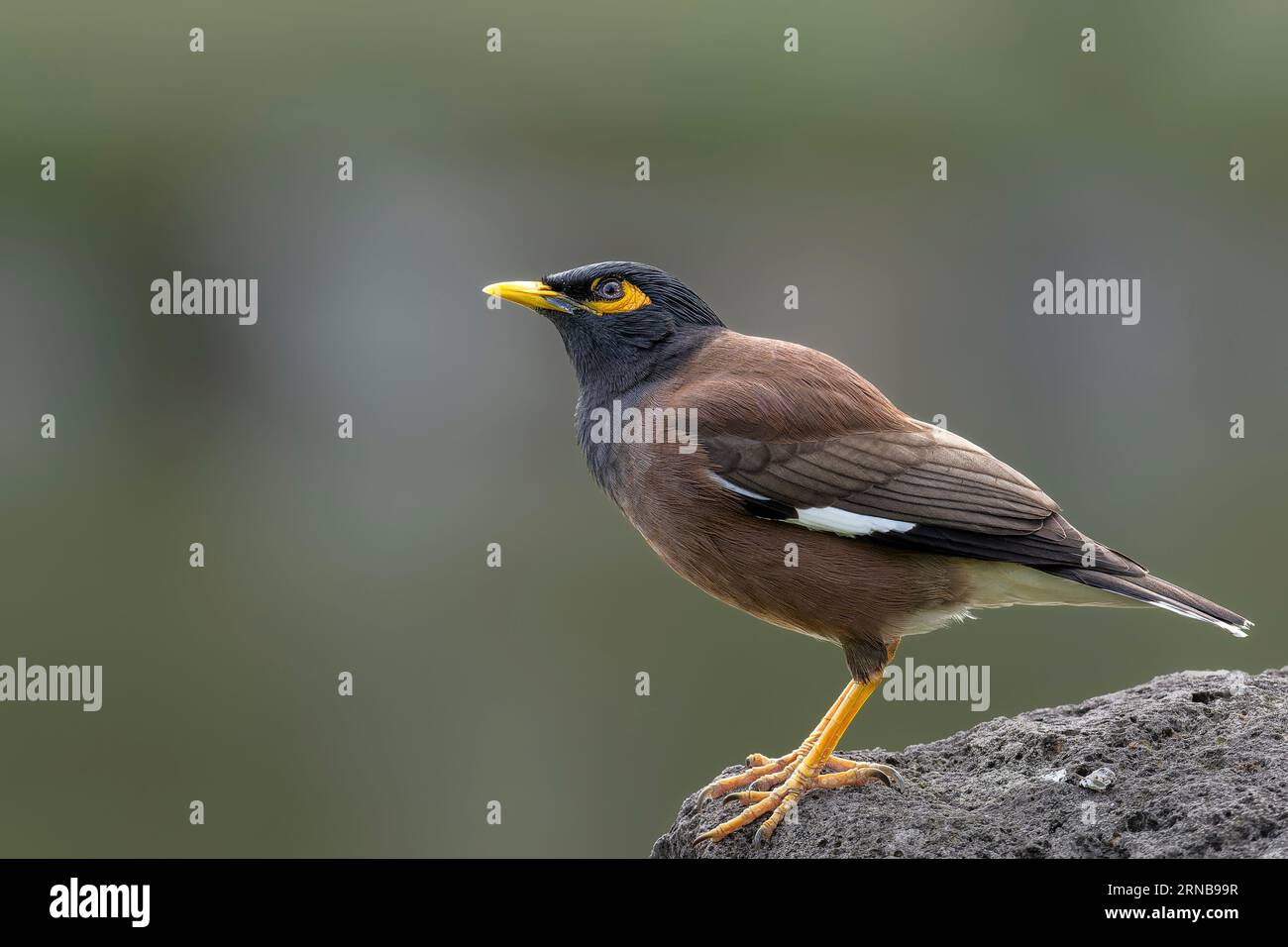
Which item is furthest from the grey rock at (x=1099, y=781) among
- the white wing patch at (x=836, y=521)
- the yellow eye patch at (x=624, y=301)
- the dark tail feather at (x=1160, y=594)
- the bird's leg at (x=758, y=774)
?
the yellow eye patch at (x=624, y=301)

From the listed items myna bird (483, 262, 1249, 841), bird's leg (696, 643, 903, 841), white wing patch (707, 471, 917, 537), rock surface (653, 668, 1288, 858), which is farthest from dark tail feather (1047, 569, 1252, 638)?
bird's leg (696, 643, 903, 841)

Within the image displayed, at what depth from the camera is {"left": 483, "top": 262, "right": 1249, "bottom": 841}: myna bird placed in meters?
5.10

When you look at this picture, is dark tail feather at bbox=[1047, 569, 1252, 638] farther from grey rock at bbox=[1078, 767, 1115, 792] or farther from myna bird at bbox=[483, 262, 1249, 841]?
grey rock at bbox=[1078, 767, 1115, 792]

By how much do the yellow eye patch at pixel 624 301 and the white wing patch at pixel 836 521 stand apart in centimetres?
91

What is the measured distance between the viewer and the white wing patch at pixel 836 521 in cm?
514

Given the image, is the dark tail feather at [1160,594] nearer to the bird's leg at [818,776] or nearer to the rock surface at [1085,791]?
the rock surface at [1085,791]

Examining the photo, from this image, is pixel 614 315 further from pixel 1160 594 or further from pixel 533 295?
pixel 1160 594

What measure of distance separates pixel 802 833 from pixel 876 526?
111 cm

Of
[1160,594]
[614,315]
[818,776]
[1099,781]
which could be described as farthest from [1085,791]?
[614,315]

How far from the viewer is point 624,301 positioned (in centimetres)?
573
